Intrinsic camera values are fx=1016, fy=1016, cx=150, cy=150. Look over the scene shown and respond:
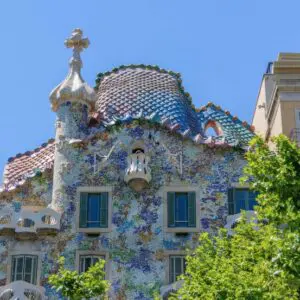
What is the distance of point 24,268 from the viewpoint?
27531 millimetres

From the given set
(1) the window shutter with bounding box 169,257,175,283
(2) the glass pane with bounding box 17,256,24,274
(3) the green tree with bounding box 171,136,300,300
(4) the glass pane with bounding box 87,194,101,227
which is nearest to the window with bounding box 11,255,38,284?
(2) the glass pane with bounding box 17,256,24,274

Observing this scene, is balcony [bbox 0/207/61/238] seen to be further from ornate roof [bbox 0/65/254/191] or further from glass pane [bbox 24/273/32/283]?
ornate roof [bbox 0/65/254/191]

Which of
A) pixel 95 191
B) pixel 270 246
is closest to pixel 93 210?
pixel 95 191

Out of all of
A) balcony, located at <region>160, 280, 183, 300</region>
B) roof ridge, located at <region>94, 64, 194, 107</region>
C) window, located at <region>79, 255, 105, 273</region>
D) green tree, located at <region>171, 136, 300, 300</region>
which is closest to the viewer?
green tree, located at <region>171, 136, 300, 300</region>

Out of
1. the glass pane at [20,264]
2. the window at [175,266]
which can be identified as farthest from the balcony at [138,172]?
the glass pane at [20,264]

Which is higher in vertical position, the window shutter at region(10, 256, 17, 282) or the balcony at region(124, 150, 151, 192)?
the balcony at region(124, 150, 151, 192)

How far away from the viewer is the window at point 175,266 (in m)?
27.4

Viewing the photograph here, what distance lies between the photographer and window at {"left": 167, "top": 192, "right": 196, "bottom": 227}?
2806 cm

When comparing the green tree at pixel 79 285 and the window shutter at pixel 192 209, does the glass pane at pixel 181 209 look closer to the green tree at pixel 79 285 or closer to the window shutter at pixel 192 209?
the window shutter at pixel 192 209

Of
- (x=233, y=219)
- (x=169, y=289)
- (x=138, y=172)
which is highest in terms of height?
(x=138, y=172)

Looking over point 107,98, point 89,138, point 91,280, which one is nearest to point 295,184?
point 91,280

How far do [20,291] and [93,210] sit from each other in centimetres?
327

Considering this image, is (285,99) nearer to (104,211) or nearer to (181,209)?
(181,209)

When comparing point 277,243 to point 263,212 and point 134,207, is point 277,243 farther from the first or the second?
point 134,207
